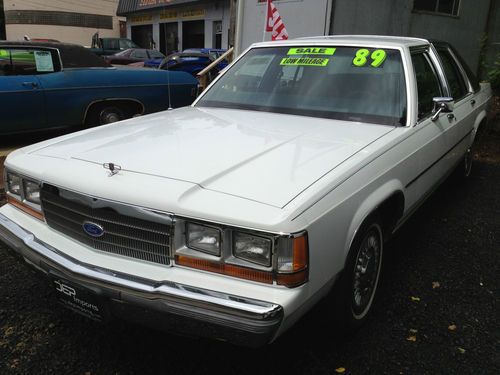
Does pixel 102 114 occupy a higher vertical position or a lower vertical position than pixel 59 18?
lower

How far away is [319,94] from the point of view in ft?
11.0

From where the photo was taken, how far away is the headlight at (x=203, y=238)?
6.42 feet

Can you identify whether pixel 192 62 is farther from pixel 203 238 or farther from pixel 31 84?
pixel 203 238

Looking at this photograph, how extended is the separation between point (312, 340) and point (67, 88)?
518cm

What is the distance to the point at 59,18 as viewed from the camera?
37.3m

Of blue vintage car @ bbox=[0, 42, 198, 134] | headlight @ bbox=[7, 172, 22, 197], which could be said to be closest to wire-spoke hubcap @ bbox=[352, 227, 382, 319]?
headlight @ bbox=[7, 172, 22, 197]

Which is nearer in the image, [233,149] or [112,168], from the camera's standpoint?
[112,168]

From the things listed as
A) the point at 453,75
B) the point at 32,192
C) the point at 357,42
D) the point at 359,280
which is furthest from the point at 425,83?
the point at 32,192

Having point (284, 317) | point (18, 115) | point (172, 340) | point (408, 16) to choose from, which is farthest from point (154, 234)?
point (408, 16)

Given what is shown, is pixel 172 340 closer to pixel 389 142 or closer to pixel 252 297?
pixel 252 297

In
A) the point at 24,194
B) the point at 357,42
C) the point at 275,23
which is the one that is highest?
the point at 275,23

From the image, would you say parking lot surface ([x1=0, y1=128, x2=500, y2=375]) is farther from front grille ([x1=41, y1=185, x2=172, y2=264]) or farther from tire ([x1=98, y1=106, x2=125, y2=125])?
tire ([x1=98, y1=106, x2=125, y2=125])

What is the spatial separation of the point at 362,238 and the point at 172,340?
3.82ft

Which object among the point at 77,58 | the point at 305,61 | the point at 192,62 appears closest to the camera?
the point at 305,61
